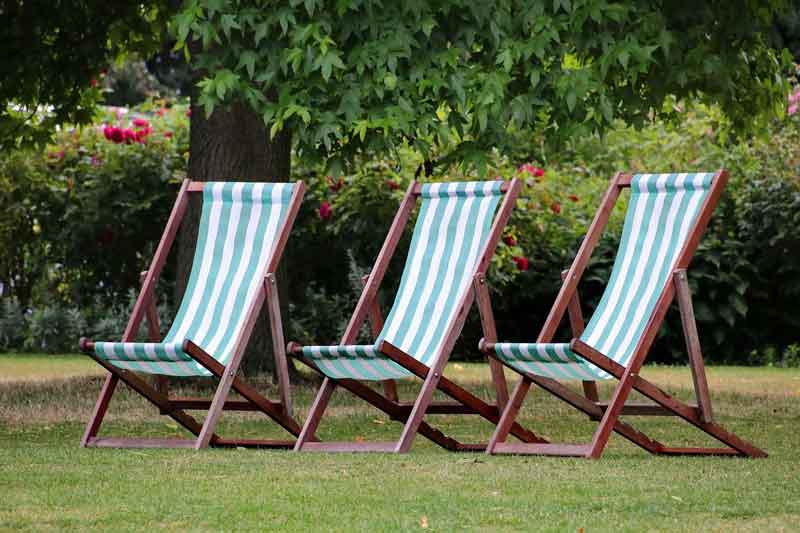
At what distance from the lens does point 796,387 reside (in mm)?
11156

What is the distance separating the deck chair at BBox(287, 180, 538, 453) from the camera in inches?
257

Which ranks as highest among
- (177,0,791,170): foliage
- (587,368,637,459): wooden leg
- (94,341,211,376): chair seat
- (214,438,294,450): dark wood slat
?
(177,0,791,170): foliage

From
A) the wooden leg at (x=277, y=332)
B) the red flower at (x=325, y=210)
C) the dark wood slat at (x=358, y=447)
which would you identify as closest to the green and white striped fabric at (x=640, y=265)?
the dark wood slat at (x=358, y=447)

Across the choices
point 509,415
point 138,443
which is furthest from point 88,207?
point 509,415

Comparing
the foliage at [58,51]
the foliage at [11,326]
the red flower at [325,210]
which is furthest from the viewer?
the foliage at [11,326]

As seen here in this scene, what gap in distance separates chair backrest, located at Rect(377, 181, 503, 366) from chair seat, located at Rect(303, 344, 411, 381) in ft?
0.68

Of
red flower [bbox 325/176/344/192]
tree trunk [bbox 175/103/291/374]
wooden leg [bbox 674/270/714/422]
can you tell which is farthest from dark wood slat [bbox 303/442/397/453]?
red flower [bbox 325/176/344/192]

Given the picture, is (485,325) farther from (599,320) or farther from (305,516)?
(305,516)

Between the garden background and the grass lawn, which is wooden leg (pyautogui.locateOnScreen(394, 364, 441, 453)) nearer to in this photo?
the grass lawn

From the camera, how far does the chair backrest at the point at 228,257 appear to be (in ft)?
23.1

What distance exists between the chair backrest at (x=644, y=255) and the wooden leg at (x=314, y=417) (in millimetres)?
1125

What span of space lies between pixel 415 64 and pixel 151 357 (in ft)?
6.23

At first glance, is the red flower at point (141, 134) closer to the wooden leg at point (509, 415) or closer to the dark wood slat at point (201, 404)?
the dark wood slat at point (201, 404)

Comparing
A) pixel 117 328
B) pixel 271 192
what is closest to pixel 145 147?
pixel 117 328
